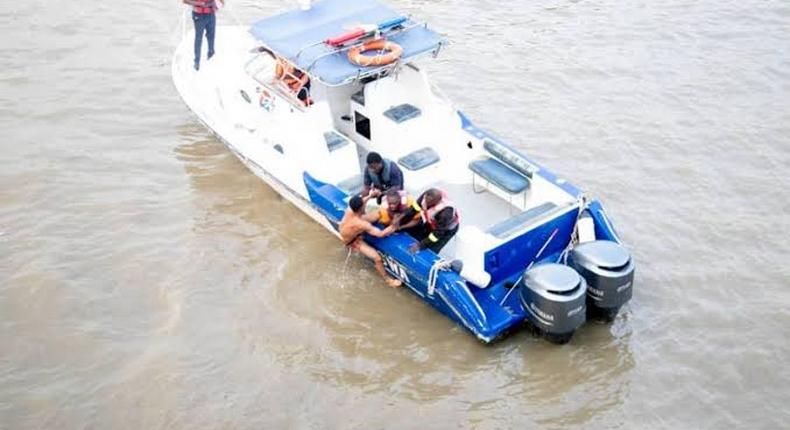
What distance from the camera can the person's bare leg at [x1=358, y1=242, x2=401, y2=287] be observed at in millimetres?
9125

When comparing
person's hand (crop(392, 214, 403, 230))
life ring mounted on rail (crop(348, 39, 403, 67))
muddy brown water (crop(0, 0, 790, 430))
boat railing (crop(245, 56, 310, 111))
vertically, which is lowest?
muddy brown water (crop(0, 0, 790, 430))

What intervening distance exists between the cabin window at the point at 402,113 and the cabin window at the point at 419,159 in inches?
15.8

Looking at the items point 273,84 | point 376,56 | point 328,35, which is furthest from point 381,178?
point 273,84

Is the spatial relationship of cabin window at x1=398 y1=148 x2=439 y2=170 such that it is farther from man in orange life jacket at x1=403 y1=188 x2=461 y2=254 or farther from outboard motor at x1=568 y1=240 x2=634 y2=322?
outboard motor at x1=568 y1=240 x2=634 y2=322

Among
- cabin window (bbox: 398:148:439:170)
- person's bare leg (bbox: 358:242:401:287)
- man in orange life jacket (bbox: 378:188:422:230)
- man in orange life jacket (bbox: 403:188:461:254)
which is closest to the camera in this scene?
man in orange life jacket (bbox: 403:188:461:254)

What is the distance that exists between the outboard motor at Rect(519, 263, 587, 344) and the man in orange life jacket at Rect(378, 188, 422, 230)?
4.33 ft

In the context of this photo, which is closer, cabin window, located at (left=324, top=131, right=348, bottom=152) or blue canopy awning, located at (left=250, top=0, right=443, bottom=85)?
blue canopy awning, located at (left=250, top=0, right=443, bottom=85)

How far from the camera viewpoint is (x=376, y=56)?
9641 mm

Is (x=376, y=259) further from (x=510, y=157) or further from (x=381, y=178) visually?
(x=510, y=157)

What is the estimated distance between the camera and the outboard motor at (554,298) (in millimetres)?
7930

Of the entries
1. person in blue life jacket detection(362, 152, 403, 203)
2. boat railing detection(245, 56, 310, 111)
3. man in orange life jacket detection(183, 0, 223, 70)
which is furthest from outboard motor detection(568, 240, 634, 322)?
man in orange life jacket detection(183, 0, 223, 70)

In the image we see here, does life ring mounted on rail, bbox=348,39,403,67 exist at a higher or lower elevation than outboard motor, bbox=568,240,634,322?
higher

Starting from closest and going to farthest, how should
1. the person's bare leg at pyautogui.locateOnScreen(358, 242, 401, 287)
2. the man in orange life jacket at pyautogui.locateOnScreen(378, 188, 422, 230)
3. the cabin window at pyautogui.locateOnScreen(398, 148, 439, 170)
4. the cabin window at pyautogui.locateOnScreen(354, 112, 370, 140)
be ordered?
the man in orange life jacket at pyautogui.locateOnScreen(378, 188, 422, 230) → the person's bare leg at pyautogui.locateOnScreen(358, 242, 401, 287) → the cabin window at pyautogui.locateOnScreen(398, 148, 439, 170) → the cabin window at pyautogui.locateOnScreen(354, 112, 370, 140)

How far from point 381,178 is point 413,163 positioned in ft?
2.71
